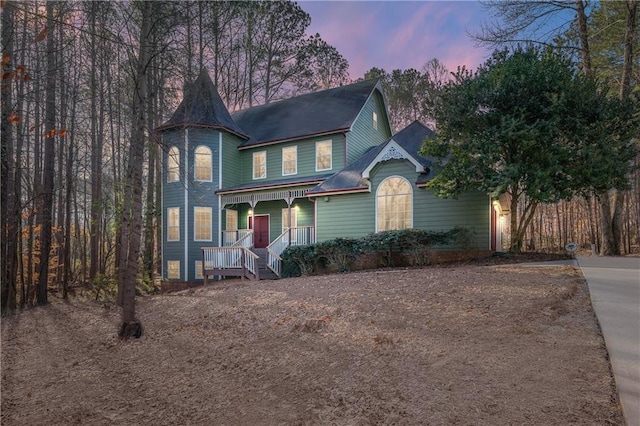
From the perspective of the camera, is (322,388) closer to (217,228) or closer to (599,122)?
(599,122)

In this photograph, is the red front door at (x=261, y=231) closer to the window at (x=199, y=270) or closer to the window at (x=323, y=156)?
the window at (x=199, y=270)

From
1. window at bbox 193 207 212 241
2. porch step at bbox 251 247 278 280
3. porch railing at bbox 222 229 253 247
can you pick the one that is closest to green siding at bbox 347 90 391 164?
porch step at bbox 251 247 278 280

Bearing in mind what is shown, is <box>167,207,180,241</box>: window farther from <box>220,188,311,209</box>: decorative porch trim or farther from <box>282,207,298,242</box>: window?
<box>282,207,298,242</box>: window

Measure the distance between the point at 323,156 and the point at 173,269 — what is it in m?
8.27

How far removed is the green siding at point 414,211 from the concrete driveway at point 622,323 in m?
3.58

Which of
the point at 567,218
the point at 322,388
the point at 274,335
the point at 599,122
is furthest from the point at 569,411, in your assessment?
the point at 567,218

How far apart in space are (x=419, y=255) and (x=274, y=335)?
6.68m

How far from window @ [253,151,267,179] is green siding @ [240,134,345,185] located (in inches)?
6.7

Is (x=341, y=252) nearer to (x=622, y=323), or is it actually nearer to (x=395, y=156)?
(x=395, y=156)

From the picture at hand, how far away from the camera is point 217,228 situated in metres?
16.5

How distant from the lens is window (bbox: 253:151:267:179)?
17453 millimetres

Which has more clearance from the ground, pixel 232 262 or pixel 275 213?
pixel 275 213

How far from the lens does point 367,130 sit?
17.6 metres

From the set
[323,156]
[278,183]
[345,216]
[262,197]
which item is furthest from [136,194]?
[323,156]
